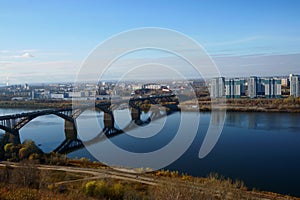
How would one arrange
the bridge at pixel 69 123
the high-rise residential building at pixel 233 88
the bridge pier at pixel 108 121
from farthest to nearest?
the high-rise residential building at pixel 233 88
the bridge pier at pixel 108 121
the bridge at pixel 69 123

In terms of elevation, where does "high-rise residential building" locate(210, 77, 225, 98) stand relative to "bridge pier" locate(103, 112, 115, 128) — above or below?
above

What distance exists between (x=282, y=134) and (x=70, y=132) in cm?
534

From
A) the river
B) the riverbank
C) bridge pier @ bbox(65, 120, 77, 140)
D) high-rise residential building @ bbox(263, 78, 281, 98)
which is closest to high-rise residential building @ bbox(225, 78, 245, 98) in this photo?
high-rise residential building @ bbox(263, 78, 281, 98)

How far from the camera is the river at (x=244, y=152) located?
4.29m

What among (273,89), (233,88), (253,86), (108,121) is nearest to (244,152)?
(108,121)

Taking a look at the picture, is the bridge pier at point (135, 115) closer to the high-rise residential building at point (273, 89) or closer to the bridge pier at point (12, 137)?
the bridge pier at point (12, 137)

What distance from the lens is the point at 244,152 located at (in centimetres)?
565

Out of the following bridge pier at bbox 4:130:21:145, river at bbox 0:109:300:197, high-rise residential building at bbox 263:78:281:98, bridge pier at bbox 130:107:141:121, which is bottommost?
river at bbox 0:109:300:197

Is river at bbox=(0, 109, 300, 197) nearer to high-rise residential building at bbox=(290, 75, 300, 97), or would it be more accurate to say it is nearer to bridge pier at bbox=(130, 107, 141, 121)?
bridge pier at bbox=(130, 107, 141, 121)

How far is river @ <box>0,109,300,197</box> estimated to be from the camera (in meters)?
4.29

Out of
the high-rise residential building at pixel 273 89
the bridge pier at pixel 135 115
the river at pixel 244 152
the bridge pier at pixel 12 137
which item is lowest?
the river at pixel 244 152

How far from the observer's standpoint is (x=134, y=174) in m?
4.23

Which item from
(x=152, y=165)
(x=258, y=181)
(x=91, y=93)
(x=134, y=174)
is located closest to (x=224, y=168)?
(x=258, y=181)

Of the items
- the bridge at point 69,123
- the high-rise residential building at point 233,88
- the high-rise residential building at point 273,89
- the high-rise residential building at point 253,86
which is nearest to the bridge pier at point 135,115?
the bridge at point 69,123
